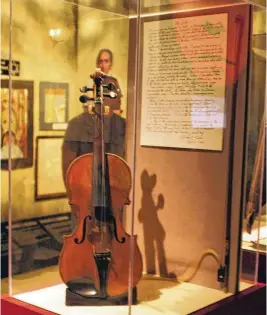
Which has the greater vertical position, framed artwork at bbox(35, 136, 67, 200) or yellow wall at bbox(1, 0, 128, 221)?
yellow wall at bbox(1, 0, 128, 221)

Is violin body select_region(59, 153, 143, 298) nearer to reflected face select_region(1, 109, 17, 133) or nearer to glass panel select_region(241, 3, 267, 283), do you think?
reflected face select_region(1, 109, 17, 133)

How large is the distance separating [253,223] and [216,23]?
66 centimetres

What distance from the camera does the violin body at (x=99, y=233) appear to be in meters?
1.49

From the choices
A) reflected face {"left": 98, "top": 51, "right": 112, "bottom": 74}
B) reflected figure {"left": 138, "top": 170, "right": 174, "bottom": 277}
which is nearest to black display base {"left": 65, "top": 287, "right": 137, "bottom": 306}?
reflected figure {"left": 138, "top": 170, "right": 174, "bottom": 277}

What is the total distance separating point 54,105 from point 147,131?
29 centimetres

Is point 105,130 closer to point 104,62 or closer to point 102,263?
point 104,62

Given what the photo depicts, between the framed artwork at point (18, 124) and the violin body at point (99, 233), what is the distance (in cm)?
26

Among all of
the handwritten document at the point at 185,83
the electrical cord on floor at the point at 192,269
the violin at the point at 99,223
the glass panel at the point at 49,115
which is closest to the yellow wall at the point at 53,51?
the glass panel at the point at 49,115

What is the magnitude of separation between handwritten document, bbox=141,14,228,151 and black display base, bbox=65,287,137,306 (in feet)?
1.53

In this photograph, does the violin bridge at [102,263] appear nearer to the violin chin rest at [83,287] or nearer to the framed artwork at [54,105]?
the violin chin rest at [83,287]

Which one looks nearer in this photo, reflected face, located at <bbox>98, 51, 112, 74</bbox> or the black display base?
the black display base

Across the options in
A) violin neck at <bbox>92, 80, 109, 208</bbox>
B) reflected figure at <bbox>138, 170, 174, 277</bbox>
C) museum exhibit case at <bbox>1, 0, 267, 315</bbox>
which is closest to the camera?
violin neck at <bbox>92, 80, 109, 208</bbox>

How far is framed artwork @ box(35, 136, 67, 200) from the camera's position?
69.6 inches

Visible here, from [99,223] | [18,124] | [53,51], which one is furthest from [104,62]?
[99,223]
